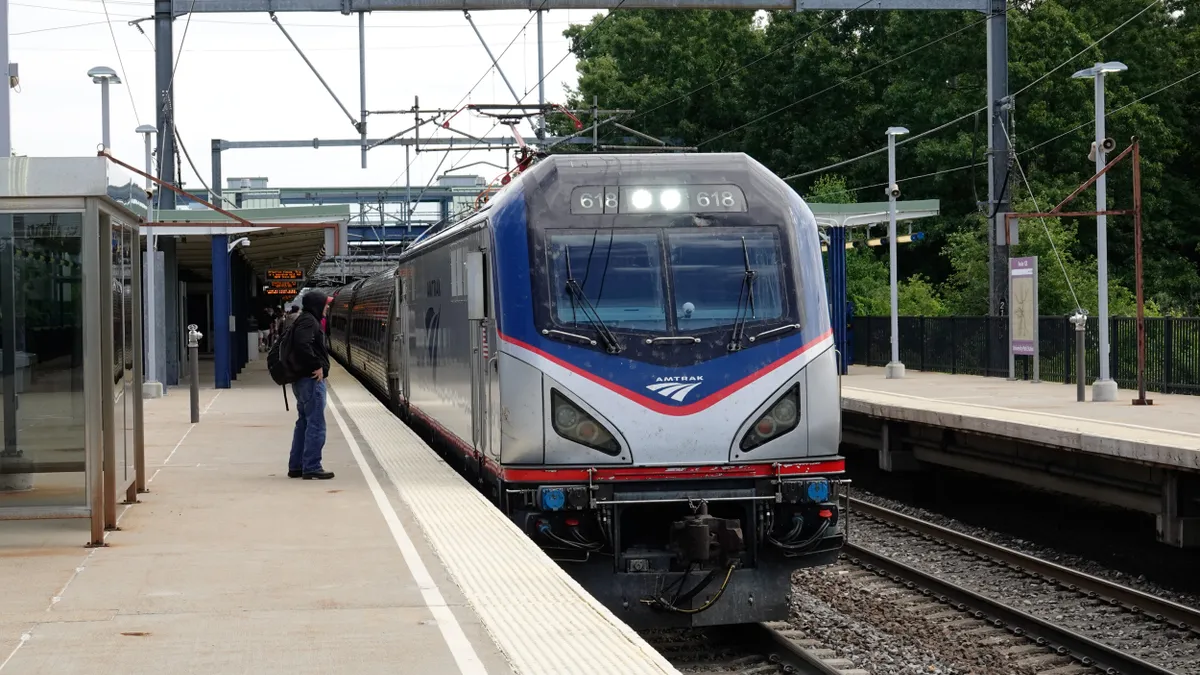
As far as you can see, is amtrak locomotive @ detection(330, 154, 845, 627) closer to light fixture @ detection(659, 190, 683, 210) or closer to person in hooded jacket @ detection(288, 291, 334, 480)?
light fixture @ detection(659, 190, 683, 210)

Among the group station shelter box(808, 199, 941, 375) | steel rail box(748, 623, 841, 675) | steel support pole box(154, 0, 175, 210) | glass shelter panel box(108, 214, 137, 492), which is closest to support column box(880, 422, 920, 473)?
station shelter box(808, 199, 941, 375)

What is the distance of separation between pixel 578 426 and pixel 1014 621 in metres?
3.79

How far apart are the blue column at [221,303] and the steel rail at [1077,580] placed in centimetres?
1616

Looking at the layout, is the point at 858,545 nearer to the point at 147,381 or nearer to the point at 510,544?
the point at 510,544

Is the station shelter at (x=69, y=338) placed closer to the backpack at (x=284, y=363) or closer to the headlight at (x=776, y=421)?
the backpack at (x=284, y=363)

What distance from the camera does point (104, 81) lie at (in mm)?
25641

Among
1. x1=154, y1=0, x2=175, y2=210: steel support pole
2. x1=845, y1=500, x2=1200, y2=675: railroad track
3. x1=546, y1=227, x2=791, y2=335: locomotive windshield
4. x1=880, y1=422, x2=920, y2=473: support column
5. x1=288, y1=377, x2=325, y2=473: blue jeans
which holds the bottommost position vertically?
x1=845, y1=500, x2=1200, y2=675: railroad track

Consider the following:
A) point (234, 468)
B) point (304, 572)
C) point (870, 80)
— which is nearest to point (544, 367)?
point (304, 572)

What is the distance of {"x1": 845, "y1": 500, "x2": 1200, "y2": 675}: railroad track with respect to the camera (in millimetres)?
10516

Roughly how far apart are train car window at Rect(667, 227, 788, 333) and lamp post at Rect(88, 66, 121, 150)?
17.0 meters

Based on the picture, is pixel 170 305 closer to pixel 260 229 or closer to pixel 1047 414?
pixel 260 229

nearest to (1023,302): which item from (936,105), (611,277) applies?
(611,277)

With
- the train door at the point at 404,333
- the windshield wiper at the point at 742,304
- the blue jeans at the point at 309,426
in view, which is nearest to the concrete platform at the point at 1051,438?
the windshield wiper at the point at 742,304

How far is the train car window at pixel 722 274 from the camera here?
10234 millimetres
